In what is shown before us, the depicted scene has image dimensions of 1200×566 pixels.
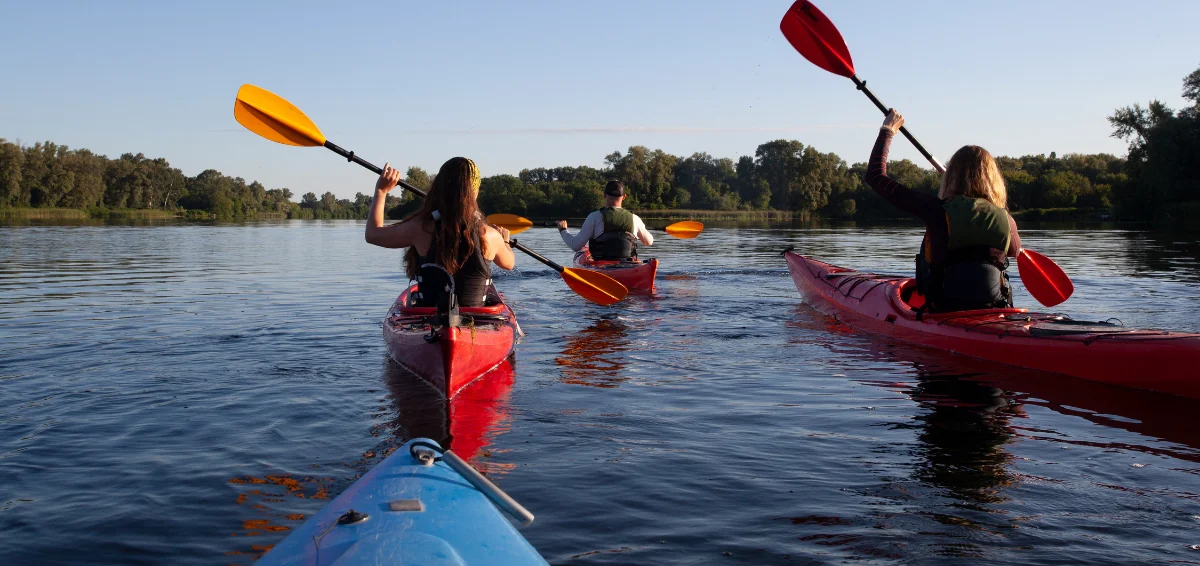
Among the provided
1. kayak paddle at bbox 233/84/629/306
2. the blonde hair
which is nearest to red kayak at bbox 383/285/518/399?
kayak paddle at bbox 233/84/629/306

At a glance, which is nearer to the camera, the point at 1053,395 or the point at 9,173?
the point at 1053,395

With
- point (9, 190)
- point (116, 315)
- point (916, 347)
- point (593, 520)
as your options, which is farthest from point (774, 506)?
point (9, 190)

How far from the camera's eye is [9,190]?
7219 cm

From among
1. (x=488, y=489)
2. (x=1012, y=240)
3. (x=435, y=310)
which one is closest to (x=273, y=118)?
(x=435, y=310)

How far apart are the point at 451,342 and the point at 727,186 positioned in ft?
425

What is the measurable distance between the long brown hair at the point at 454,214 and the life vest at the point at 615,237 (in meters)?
6.66

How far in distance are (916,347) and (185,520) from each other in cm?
584

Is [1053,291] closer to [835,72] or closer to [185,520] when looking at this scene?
[835,72]

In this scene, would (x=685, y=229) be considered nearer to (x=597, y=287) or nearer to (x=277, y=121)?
(x=597, y=287)

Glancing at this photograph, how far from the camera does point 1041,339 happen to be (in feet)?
19.7

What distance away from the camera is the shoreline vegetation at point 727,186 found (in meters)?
42.8

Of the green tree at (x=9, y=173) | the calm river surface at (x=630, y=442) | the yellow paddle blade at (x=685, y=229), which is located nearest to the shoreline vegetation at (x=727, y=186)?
the green tree at (x=9, y=173)

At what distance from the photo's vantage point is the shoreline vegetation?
42819 millimetres

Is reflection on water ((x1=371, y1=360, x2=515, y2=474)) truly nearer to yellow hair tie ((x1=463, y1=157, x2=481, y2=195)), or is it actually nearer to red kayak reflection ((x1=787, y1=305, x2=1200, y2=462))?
yellow hair tie ((x1=463, y1=157, x2=481, y2=195))
